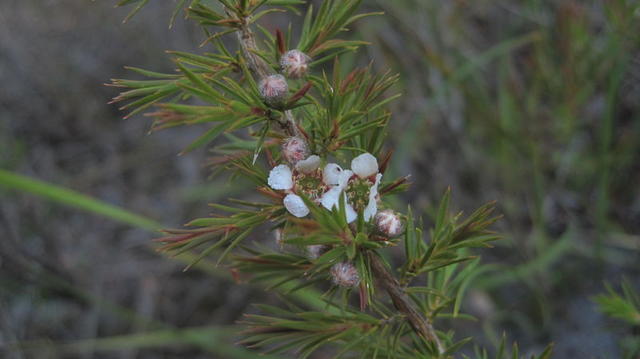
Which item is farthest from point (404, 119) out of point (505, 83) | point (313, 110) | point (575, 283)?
point (313, 110)

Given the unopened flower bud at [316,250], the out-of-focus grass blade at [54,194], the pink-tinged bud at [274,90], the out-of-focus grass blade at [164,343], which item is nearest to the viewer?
the pink-tinged bud at [274,90]

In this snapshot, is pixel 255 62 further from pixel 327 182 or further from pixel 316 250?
pixel 316 250

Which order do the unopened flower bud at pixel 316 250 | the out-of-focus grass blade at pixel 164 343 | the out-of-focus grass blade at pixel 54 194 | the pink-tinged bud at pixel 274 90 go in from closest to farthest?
the pink-tinged bud at pixel 274 90
the unopened flower bud at pixel 316 250
the out-of-focus grass blade at pixel 54 194
the out-of-focus grass blade at pixel 164 343

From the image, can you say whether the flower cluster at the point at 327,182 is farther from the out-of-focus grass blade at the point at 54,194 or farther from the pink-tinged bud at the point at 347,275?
the out-of-focus grass blade at the point at 54,194

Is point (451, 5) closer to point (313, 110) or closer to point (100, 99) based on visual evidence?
point (100, 99)

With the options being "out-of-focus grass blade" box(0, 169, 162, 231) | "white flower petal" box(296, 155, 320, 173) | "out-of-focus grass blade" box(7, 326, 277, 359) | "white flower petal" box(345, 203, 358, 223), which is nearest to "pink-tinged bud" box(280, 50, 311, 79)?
"white flower petal" box(296, 155, 320, 173)

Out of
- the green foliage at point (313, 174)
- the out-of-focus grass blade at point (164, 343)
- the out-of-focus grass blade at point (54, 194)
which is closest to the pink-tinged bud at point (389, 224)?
the green foliage at point (313, 174)

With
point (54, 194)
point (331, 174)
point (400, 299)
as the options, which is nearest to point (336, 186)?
point (331, 174)
